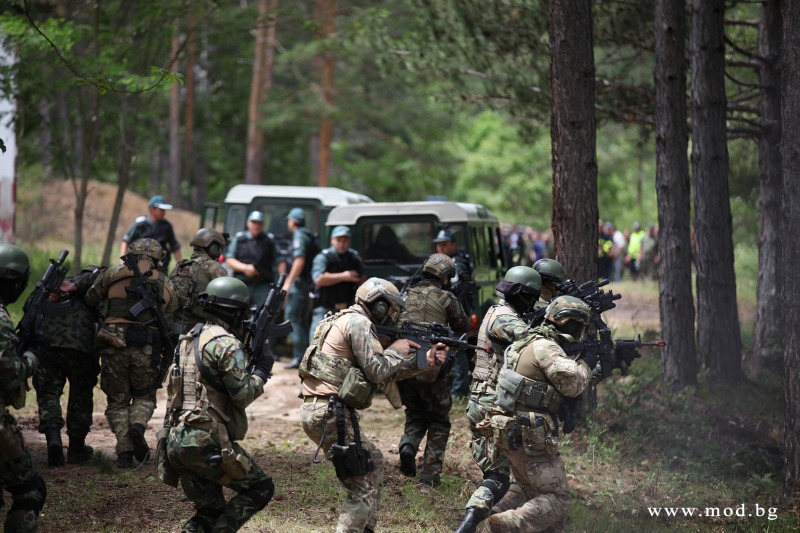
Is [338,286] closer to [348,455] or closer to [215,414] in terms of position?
[348,455]

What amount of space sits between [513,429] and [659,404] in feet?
17.4

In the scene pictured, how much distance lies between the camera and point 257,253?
1232cm

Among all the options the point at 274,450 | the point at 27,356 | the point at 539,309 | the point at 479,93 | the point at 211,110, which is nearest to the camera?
the point at 27,356

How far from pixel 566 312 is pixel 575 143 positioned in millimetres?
3396

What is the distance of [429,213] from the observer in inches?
451

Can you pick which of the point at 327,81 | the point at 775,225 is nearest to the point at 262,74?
the point at 327,81

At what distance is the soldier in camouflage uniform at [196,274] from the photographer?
855 centimetres

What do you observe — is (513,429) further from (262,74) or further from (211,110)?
(211,110)

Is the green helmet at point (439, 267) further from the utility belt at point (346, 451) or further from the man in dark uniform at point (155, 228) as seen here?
the man in dark uniform at point (155, 228)

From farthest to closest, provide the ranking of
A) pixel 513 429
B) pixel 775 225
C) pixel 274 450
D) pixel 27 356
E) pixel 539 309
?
pixel 775 225
pixel 274 450
pixel 539 309
pixel 513 429
pixel 27 356

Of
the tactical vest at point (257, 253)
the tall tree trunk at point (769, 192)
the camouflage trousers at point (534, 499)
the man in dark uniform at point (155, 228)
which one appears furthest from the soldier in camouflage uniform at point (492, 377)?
the tall tree trunk at point (769, 192)

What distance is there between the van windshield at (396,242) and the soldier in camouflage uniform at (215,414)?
242 inches

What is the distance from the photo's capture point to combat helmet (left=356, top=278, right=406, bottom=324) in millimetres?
5934

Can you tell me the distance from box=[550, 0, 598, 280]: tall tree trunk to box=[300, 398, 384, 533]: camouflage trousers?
12.8ft
